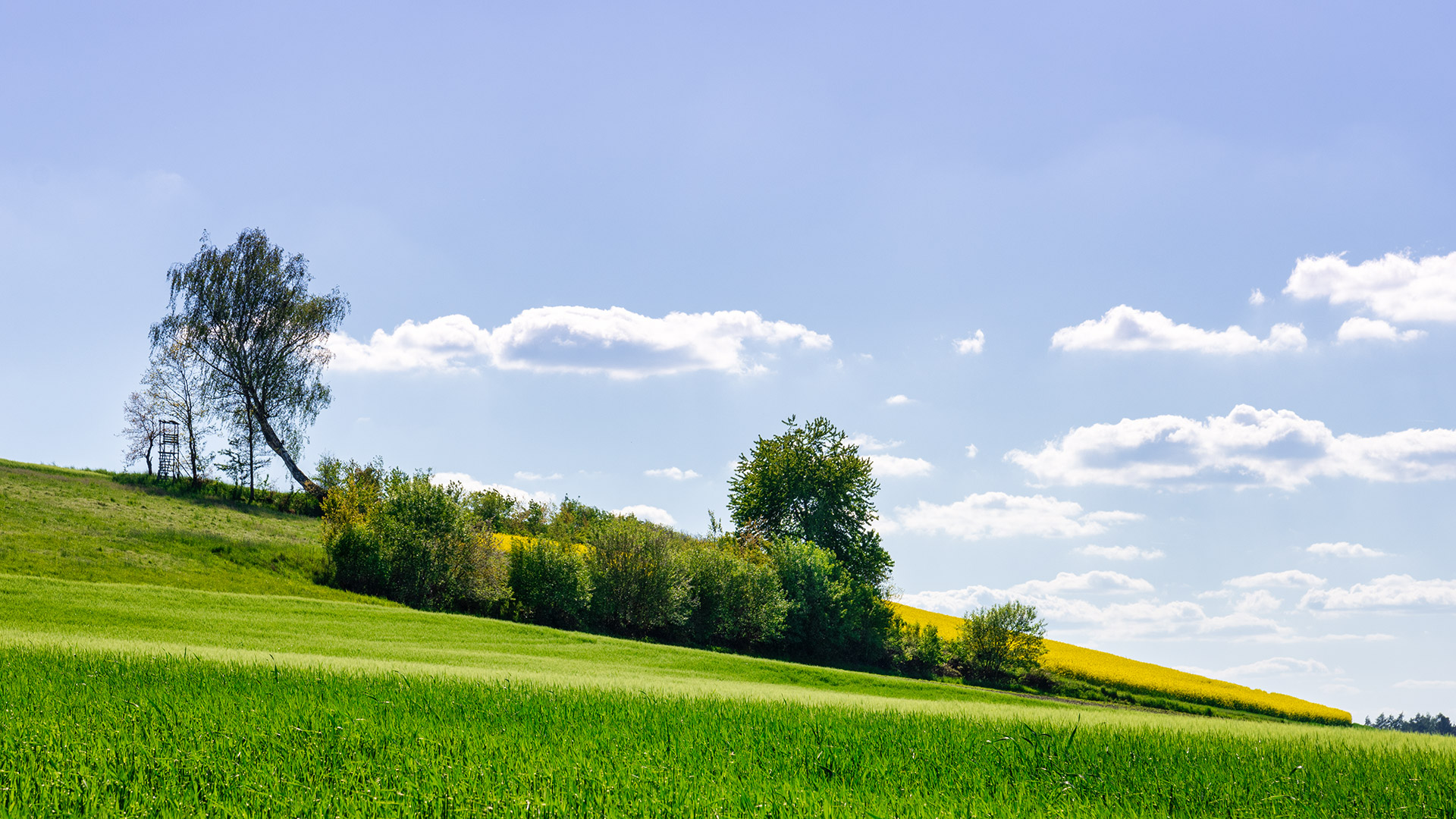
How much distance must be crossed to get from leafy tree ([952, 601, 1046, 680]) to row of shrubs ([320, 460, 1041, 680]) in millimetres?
61

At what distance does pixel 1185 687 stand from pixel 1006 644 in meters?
10.1

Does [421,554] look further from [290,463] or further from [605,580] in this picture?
[290,463]

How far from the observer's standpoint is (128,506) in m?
55.7

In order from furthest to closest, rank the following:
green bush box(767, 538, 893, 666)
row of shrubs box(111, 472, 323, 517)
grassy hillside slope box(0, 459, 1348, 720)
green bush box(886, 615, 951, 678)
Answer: row of shrubs box(111, 472, 323, 517)
green bush box(886, 615, 951, 678)
green bush box(767, 538, 893, 666)
grassy hillside slope box(0, 459, 1348, 720)

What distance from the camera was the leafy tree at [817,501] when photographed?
59250mm

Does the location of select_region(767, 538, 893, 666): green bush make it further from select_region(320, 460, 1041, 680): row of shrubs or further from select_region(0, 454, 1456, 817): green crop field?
select_region(0, 454, 1456, 817): green crop field

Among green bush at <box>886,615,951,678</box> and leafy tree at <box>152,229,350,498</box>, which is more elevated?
leafy tree at <box>152,229,350,498</box>

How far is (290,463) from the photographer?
67.5m

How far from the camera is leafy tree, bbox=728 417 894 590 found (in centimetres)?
5925

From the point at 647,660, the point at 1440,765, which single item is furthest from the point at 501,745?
the point at 647,660

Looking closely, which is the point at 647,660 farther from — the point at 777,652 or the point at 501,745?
the point at 501,745

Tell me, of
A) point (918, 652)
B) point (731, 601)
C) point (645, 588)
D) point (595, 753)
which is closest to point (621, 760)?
point (595, 753)

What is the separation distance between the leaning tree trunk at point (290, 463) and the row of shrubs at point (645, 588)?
58.5 feet

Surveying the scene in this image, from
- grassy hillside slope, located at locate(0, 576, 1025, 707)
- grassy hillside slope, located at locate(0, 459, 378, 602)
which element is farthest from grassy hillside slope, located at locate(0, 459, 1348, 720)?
grassy hillside slope, located at locate(0, 576, 1025, 707)
